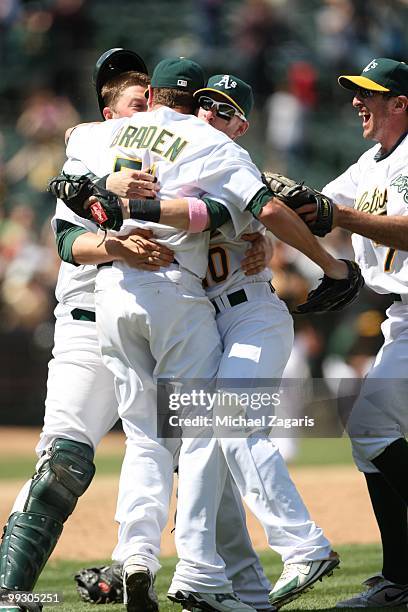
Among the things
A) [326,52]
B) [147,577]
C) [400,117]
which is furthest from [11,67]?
[147,577]

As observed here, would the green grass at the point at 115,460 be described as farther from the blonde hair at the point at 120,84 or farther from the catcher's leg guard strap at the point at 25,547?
the catcher's leg guard strap at the point at 25,547

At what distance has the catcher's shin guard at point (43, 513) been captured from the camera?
4.61 metres

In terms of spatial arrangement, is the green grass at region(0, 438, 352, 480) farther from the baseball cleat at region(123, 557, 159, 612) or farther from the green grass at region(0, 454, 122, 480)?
the baseball cleat at region(123, 557, 159, 612)

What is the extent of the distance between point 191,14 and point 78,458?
14.7 metres

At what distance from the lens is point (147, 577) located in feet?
14.5

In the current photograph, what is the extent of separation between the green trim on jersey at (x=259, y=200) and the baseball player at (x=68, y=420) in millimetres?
405

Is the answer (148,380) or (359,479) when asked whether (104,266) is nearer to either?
(148,380)

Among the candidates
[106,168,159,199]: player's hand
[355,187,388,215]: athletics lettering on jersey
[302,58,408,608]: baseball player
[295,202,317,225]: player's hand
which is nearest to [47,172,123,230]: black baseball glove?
[106,168,159,199]: player's hand

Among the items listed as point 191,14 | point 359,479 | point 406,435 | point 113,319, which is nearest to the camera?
point 113,319

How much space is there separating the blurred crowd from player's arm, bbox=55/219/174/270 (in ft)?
30.6

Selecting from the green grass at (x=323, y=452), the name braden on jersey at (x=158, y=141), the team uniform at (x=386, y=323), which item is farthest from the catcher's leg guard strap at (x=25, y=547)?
the green grass at (x=323, y=452)

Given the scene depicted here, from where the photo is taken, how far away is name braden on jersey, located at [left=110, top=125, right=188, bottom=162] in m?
4.70

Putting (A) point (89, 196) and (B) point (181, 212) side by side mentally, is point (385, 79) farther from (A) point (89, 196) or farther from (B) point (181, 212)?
(A) point (89, 196)

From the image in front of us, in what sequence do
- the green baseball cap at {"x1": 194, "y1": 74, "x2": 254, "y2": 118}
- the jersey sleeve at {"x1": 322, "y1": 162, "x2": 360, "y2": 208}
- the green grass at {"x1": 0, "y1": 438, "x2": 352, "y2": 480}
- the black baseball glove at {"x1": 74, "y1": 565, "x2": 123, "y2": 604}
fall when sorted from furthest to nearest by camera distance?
the green grass at {"x1": 0, "y1": 438, "x2": 352, "y2": 480} < the jersey sleeve at {"x1": 322, "y1": 162, "x2": 360, "y2": 208} < the black baseball glove at {"x1": 74, "y1": 565, "x2": 123, "y2": 604} < the green baseball cap at {"x1": 194, "y1": 74, "x2": 254, "y2": 118}
